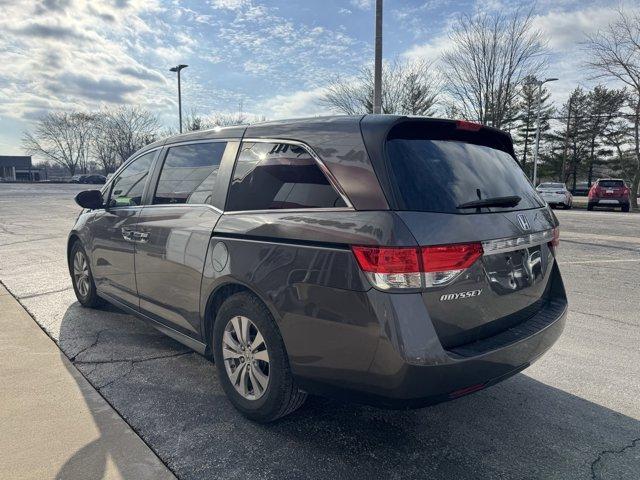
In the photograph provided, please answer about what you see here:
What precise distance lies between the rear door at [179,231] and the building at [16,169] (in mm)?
97067

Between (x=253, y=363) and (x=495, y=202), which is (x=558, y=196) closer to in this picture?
(x=495, y=202)

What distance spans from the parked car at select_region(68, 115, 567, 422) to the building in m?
98.0

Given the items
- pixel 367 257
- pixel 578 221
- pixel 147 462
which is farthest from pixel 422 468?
pixel 578 221

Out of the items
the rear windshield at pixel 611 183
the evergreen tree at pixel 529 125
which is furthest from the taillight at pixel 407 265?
the evergreen tree at pixel 529 125

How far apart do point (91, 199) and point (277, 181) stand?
8.31 ft

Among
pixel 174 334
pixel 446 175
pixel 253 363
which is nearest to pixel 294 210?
pixel 446 175

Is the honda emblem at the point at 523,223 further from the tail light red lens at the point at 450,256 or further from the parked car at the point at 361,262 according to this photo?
the tail light red lens at the point at 450,256

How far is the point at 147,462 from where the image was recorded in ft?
7.57

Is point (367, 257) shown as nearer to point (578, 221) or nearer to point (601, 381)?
point (601, 381)

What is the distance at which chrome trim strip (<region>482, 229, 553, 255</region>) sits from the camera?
2217 mm

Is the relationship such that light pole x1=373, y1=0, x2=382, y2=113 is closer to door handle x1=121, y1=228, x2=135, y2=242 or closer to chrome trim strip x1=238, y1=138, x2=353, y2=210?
door handle x1=121, y1=228, x2=135, y2=242

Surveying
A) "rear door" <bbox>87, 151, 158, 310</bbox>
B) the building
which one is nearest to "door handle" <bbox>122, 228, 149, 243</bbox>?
"rear door" <bbox>87, 151, 158, 310</bbox>

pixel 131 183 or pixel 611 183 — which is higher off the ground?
pixel 131 183

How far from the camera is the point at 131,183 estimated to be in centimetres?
412
